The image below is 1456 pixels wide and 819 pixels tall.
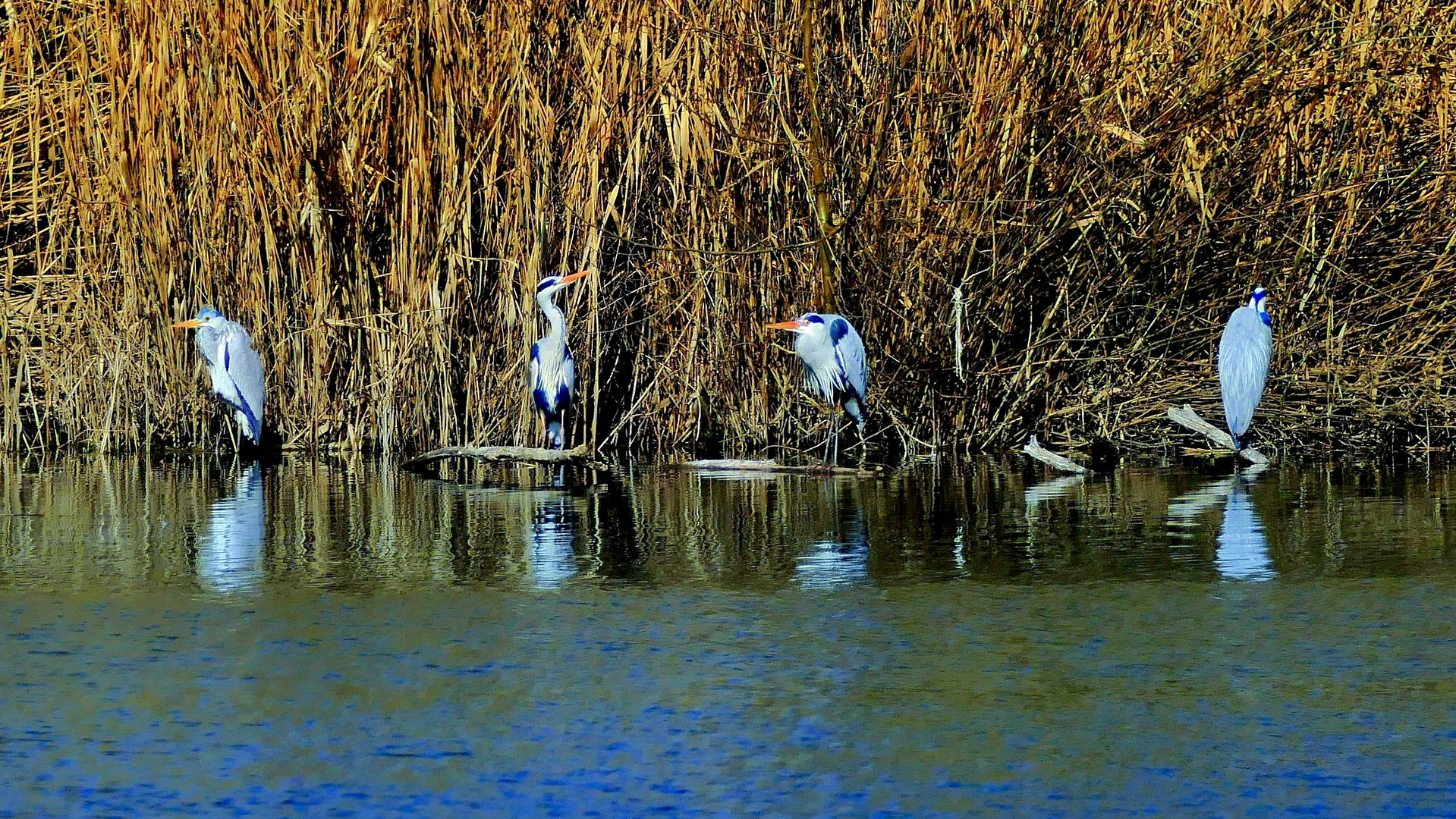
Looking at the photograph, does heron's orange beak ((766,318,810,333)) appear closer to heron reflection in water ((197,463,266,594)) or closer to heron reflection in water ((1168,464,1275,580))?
heron reflection in water ((1168,464,1275,580))

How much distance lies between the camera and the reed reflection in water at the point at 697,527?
16.8ft

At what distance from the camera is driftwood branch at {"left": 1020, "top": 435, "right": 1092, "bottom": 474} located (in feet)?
A: 25.5

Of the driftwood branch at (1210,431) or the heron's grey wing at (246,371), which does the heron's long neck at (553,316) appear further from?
the driftwood branch at (1210,431)

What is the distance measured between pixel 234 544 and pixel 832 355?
304cm

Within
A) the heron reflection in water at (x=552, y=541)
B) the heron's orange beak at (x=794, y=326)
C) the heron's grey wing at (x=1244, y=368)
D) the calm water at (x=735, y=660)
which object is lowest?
the calm water at (x=735, y=660)

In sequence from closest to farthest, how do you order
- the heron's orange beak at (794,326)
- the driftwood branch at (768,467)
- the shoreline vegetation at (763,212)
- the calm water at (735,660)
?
the calm water at (735,660), the driftwood branch at (768,467), the heron's orange beak at (794,326), the shoreline vegetation at (763,212)

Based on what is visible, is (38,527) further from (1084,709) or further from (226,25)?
(1084,709)

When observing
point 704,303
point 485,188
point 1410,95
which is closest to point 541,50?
point 485,188

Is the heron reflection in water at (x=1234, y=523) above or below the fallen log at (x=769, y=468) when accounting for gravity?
below

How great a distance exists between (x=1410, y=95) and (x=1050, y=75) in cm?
180

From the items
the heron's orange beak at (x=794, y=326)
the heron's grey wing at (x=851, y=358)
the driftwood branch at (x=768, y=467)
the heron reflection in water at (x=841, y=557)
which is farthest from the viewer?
the heron's orange beak at (x=794, y=326)

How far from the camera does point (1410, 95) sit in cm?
873

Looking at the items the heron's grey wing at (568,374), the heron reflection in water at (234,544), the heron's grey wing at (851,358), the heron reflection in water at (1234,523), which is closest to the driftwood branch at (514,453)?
the heron's grey wing at (568,374)

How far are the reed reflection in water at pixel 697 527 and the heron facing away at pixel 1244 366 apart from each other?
1.07 ft
